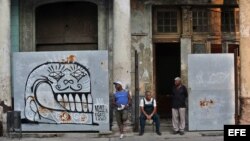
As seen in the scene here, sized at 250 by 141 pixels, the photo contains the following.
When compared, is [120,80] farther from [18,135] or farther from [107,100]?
[18,135]

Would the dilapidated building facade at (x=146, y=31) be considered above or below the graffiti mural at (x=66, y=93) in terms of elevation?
above

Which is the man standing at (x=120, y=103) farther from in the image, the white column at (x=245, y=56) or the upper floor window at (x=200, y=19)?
the upper floor window at (x=200, y=19)

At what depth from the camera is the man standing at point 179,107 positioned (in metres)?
15.9

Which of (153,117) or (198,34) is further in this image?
(198,34)

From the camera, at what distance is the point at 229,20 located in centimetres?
1905

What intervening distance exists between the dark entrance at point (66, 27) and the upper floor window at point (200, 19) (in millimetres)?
3913

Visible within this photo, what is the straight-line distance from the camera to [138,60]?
18.1 meters

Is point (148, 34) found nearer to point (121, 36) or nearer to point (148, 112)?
point (121, 36)

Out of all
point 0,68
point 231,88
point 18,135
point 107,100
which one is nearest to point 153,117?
point 107,100

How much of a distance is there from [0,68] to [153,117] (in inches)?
213

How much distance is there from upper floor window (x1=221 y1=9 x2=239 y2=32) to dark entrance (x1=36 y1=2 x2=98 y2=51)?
16.5ft

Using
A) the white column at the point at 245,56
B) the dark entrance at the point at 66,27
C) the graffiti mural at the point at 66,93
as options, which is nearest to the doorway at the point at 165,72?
the dark entrance at the point at 66,27

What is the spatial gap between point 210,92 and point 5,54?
6.99 meters

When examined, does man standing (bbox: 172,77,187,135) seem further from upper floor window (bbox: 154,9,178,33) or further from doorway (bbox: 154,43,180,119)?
upper floor window (bbox: 154,9,178,33)
